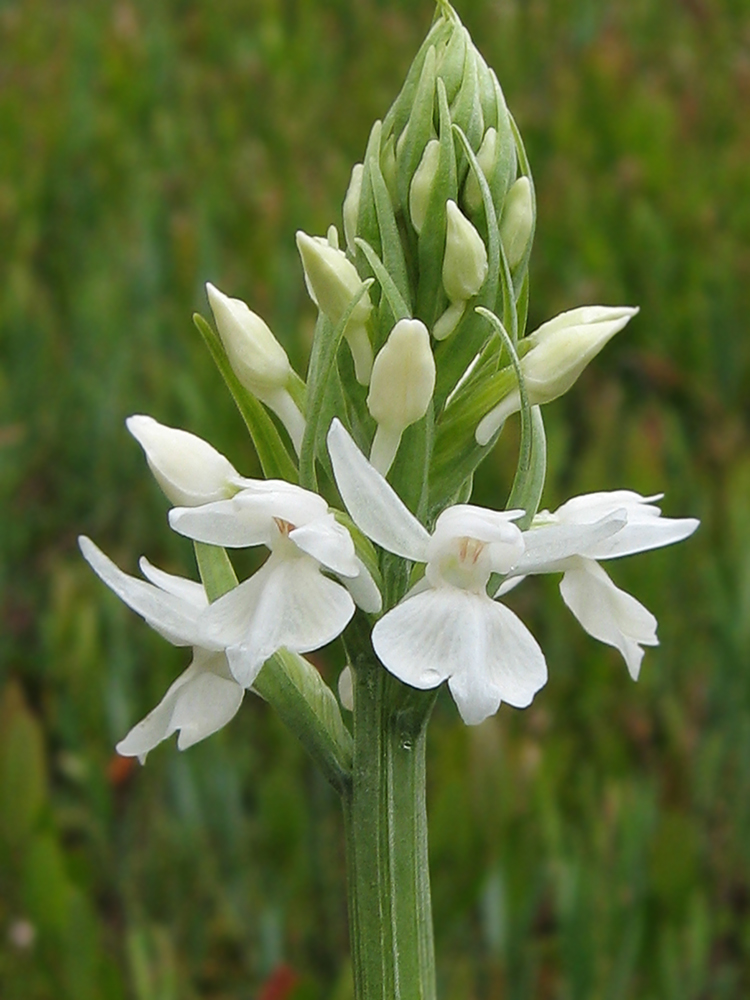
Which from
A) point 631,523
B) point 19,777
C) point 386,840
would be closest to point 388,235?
point 631,523

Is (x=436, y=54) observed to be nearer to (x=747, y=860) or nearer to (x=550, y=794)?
(x=550, y=794)

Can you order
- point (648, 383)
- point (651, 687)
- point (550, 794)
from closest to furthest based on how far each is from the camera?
1. point (550, 794)
2. point (651, 687)
3. point (648, 383)

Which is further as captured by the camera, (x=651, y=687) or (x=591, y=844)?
(x=651, y=687)

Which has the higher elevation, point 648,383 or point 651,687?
point 648,383

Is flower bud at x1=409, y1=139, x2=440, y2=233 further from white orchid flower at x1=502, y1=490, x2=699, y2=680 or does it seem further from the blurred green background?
the blurred green background

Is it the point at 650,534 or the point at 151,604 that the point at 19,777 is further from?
the point at 650,534

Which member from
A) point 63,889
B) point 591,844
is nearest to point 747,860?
point 591,844

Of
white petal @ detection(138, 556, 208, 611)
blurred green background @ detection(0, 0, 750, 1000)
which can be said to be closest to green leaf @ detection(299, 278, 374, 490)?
white petal @ detection(138, 556, 208, 611)
